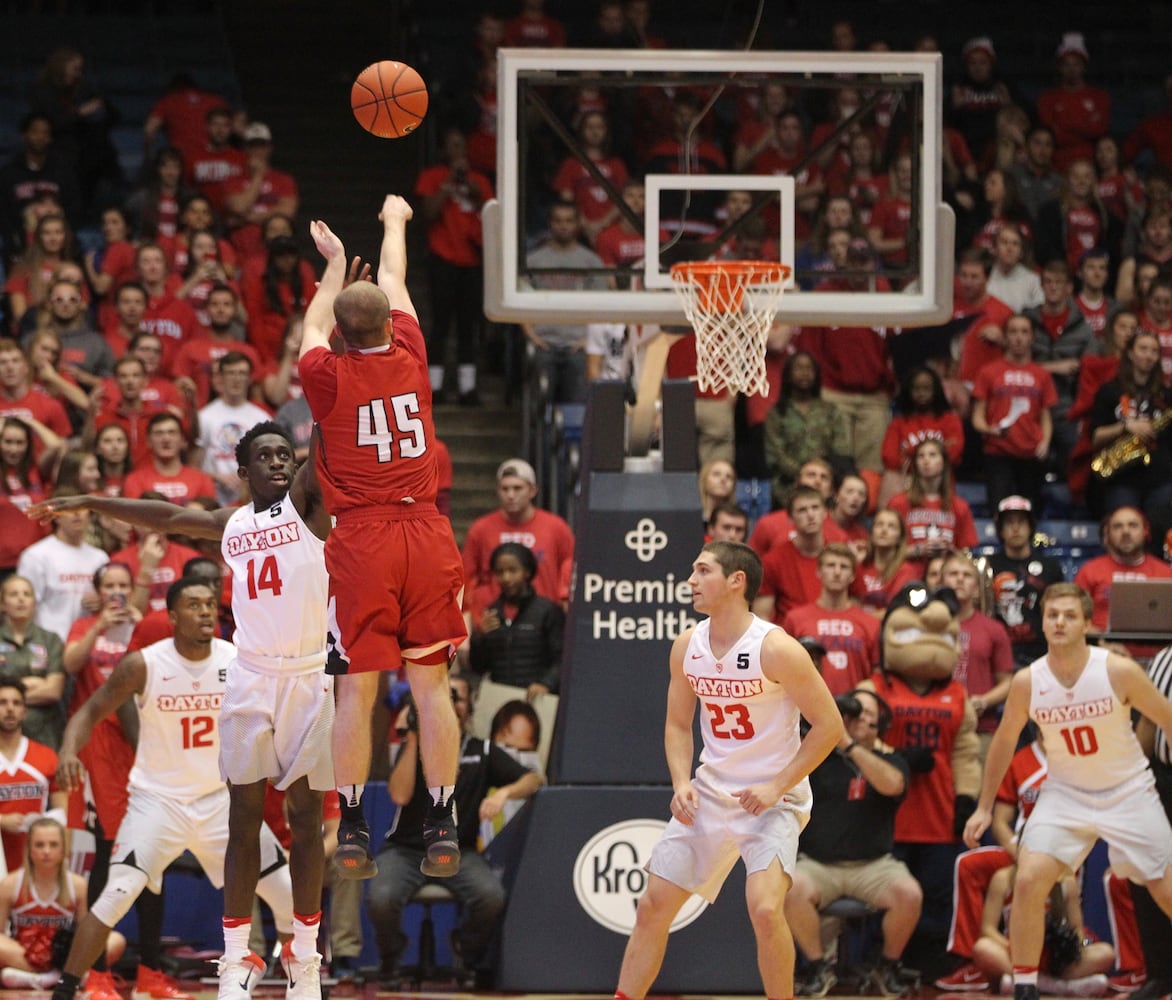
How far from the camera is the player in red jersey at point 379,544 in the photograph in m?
7.38

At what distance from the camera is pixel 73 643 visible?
11.3 metres

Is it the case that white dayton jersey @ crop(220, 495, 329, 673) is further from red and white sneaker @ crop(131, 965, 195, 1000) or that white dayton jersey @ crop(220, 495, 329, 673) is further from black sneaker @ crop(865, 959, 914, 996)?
black sneaker @ crop(865, 959, 914, 996)

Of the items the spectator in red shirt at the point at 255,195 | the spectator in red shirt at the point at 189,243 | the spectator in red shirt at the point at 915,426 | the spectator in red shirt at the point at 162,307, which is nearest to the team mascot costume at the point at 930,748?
the spectator in red shirt at the point at 915,426

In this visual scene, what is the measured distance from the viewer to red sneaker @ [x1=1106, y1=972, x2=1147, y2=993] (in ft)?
34.7

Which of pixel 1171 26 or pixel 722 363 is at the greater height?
pixel 1171 26

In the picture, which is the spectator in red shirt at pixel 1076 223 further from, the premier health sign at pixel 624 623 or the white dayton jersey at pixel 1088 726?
the white dayton jersey at pixel 1088 726

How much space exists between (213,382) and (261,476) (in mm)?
5313

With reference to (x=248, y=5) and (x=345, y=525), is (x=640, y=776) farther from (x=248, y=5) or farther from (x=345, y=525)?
(x=248, y=5)

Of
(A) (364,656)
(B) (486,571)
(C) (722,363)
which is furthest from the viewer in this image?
(B) (486,571)

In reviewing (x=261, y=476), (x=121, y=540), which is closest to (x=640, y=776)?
(x=261, y=476)

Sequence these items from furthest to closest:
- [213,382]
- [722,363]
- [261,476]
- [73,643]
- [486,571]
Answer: [213,382] < [486,571] < [73,643] < [722,363] < [261,476]

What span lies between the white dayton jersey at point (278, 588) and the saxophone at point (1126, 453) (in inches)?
280

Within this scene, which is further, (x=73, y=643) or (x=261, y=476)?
(x=73, y=643)

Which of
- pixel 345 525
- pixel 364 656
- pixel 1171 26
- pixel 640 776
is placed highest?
pixel 1171 26
